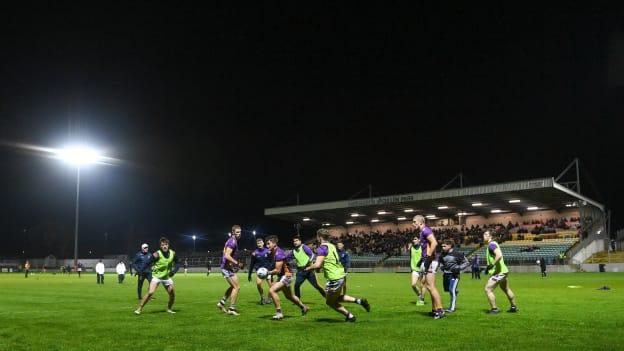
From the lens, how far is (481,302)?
1791cm

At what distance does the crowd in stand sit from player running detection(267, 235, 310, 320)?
57120mm

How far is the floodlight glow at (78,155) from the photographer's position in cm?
5266

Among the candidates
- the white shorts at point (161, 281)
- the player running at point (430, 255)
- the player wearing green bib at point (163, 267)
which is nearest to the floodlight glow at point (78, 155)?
the player wearing green bib at point (163, 267)

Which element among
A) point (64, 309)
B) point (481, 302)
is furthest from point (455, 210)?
point (64, 309)

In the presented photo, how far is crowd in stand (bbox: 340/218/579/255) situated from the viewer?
6875 centimetres

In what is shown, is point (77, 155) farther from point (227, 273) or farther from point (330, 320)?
point (330, 320)

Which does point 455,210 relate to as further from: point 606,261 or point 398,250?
point 606,261

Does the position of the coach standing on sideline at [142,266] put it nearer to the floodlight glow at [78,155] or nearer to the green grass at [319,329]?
the green grass at [319,329]

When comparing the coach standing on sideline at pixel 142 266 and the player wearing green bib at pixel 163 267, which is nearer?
the player wearing green bib at pixel 163 267

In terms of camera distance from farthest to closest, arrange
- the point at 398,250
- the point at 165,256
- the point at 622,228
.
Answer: the point at 622,228 < the point at 398,250 < the point at 165,256

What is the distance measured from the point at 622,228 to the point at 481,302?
7288cm

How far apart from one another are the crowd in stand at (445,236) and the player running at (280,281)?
57120 millimetres

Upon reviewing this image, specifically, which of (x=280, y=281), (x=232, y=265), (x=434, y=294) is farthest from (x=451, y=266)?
(x=232, y=265)

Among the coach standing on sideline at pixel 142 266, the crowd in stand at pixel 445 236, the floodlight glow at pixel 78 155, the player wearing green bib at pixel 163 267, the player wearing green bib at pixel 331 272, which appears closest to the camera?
the player wearing green bib at pixel 331 272
